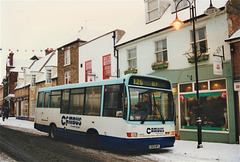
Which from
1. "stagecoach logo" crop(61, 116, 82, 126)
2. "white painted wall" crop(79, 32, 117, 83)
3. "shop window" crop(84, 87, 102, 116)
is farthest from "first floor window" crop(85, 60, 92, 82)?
"shop window" crop(84, 87, 102, 116)

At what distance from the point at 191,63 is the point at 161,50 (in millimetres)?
2596

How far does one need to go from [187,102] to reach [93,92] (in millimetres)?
5820

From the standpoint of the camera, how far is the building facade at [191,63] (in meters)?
11.5

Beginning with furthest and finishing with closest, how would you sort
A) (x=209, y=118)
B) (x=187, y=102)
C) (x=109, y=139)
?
1. (x=187, y=102)
2. (x=209, y=118)
3. (x=109, y=139)

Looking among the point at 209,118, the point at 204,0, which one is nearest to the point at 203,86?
the point at 209,118

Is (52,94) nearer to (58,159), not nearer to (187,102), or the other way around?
(58,159)

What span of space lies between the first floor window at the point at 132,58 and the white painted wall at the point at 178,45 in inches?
10.6

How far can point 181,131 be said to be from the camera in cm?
1337

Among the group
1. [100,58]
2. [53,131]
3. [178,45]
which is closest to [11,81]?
[100,58]

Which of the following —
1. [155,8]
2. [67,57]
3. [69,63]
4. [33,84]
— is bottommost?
[33,84]

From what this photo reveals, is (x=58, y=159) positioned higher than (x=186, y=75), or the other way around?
(x=186, y=75)

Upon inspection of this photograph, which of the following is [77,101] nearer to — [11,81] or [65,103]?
[65,103]

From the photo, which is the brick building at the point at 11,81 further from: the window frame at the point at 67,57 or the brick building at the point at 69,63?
the window frame at the point at 67,57

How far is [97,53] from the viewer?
69.1 feet
